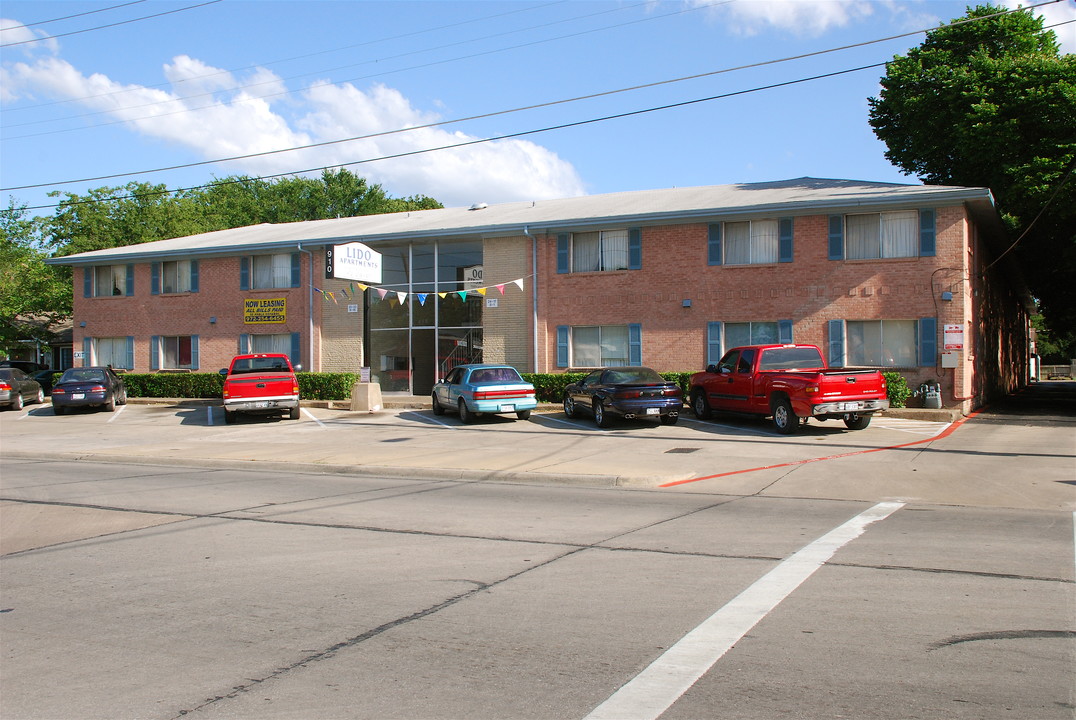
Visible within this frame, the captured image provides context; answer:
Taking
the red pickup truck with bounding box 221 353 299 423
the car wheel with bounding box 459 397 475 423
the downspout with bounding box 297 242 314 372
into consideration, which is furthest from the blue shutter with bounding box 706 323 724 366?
the downspout with bounding box 297 242 314 372

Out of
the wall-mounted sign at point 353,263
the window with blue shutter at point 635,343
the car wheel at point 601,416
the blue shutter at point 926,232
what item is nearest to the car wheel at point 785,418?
the car wheel at point 601,416

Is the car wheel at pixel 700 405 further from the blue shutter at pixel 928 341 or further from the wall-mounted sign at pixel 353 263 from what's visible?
the wall-mounted sign at pixel 353 263

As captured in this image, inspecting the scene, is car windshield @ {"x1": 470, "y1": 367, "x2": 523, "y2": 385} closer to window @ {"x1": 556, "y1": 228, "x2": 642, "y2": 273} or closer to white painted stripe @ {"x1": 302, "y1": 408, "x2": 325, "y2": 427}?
white painted stripe @ {"x1": 302, "y1": 408, "x2": 325, "y2": 427}

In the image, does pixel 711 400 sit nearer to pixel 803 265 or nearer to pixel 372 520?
pixel 803 265

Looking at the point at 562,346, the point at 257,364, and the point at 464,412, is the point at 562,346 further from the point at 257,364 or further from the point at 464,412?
the point at 257,364

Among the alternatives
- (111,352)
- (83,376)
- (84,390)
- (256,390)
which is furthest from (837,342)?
(111,352)

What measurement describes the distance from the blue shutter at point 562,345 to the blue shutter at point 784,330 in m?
6.67

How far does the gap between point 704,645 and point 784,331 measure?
20.3 m

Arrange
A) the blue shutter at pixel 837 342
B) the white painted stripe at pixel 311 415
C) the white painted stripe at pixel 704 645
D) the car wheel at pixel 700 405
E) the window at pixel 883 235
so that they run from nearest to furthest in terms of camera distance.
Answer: the white painted stripe at pixel 704 645 < the car wheel at pixel 700 405 < the window at pixel 883 235 < the white painted stripe at pixel 311 415 < the blue shutter at pixel 837 342

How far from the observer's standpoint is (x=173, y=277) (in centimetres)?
3284

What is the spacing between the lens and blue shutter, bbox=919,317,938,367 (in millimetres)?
22203

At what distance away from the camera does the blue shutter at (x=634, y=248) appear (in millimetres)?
25875

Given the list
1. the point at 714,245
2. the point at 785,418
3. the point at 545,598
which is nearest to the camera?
the point at 545,598

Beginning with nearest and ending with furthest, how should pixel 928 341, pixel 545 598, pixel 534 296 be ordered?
pixel 545 598
pixel 928 341
pixel 534 296
